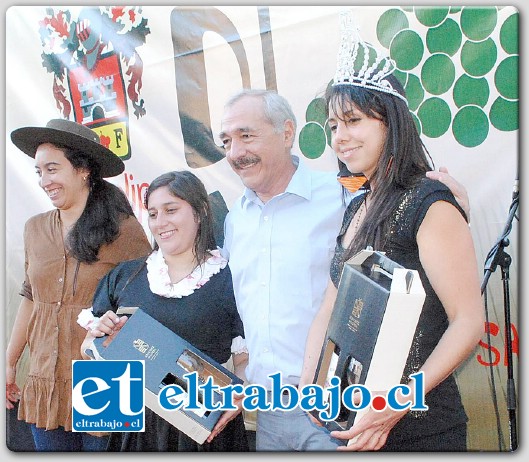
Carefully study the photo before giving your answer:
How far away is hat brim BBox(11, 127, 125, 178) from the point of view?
285 cm

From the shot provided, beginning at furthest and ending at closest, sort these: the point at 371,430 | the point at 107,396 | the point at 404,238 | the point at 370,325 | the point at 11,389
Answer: the point at 11,389 < the point at 107,396 < the point at 371,430 < the point at 404,238 < the point at 370,325

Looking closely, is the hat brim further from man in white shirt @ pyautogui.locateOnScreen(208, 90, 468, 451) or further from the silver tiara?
the silver tiara

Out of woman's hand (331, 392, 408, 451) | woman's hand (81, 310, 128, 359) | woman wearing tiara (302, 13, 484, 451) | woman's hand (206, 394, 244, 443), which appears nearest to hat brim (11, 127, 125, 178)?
woman's hand (81, 310, 128, 359)

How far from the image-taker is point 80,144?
2.85 metres

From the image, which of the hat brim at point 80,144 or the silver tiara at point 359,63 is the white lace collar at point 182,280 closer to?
the hat brim at point 80,144

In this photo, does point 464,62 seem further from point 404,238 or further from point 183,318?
point 183,318

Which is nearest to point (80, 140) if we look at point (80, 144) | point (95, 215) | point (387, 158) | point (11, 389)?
point (80, 144)

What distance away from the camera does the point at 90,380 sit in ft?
9.15

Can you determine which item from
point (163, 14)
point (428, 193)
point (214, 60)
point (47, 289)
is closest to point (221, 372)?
point (47, 289)

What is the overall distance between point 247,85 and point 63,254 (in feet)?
3.37

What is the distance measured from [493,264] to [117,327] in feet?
4.98

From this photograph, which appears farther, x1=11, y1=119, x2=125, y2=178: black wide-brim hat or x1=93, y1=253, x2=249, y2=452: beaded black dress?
x1=11, y1=119, x2=125, y2=178: black wide-brim hat

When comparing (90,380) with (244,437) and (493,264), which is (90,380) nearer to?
(244,437)

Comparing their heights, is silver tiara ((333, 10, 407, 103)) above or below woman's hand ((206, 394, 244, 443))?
above
